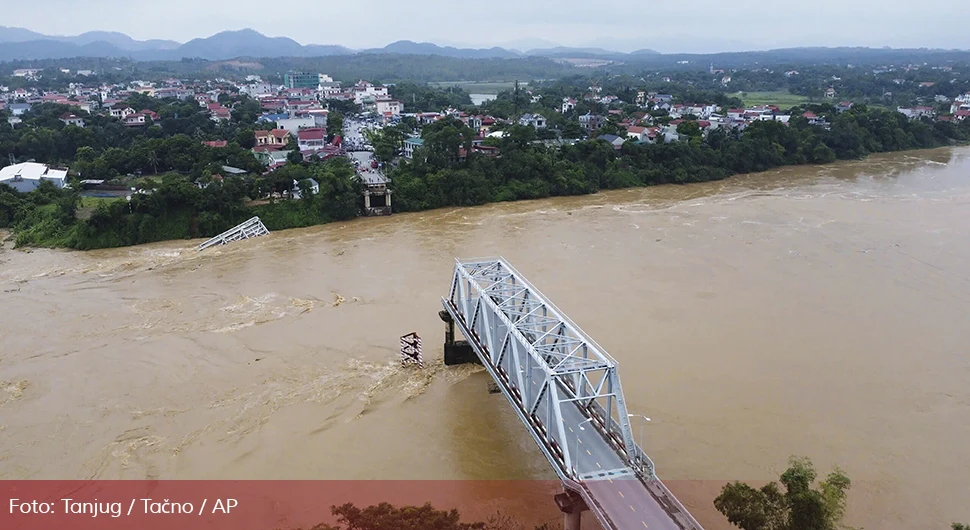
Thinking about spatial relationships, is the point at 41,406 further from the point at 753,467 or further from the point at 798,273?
the point at 798,273

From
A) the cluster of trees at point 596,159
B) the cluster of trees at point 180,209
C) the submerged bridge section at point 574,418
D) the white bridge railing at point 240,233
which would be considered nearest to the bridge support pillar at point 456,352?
the submerged bridge section at point 574,418

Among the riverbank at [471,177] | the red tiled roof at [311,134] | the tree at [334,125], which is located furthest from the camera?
the tree at [334,125]

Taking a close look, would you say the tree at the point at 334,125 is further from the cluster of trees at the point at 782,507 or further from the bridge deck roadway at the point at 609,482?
the cluster of trees at the point at 782,507

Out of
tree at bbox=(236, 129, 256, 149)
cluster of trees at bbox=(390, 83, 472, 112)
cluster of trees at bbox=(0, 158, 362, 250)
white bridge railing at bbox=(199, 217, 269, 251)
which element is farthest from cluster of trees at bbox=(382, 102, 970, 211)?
cluster of trees at bbox=(390, 83, 472, 112)

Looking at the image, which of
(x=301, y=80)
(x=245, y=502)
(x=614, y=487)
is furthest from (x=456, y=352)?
(x=301, y=80)

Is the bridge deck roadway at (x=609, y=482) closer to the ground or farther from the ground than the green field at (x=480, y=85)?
closer to the ground

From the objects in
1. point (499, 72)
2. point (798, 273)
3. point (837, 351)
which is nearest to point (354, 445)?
point (837, 351)
